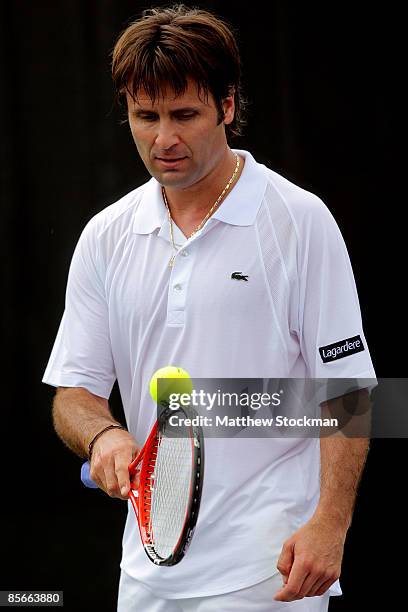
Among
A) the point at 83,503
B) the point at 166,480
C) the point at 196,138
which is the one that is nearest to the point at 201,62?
the point at 196,138

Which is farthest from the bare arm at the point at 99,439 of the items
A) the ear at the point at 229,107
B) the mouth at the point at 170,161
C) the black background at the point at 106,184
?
the black background at the point at 106,184

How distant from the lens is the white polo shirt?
8.25 ft

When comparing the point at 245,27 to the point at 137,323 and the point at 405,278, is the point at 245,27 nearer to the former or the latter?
the point at 405,278

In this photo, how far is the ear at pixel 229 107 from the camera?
8.79 feet

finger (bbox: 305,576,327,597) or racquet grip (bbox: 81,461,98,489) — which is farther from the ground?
racquet grip (bbox: 81,461,98,489)

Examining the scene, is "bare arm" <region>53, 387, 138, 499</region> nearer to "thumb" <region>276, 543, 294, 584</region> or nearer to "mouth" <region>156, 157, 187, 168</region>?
"thumb" <region>276, 543, 294, 584</region>

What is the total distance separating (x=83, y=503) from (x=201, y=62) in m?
2.09

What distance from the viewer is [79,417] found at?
2.68 metres

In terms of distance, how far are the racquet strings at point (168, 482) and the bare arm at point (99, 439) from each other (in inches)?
2.7

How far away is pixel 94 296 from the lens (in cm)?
273

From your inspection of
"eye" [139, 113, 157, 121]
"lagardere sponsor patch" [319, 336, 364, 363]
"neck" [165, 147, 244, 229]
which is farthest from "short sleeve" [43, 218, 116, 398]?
"lagardere sponsor patch" [319, 336, 364, 363]

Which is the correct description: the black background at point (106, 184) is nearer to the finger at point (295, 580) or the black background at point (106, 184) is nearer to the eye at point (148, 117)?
→ the eye at point (148, 117)

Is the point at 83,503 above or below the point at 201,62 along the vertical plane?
below

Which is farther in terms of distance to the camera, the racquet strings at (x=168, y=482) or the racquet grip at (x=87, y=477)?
the racquet grip at (x=87, y=477)
